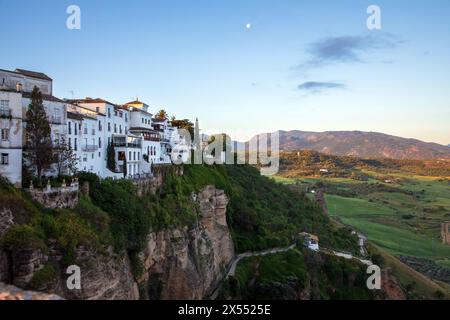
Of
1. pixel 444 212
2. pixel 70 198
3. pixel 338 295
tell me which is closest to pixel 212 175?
pixel 338 295

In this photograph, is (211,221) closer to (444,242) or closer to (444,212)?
(444,242)

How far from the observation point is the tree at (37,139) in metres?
30.3

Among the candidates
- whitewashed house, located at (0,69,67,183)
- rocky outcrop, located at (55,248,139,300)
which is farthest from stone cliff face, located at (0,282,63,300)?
whitewashed house, located at (0,69,67,183)

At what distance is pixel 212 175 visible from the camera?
59.7 metres

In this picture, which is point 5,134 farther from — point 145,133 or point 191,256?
point 145,133

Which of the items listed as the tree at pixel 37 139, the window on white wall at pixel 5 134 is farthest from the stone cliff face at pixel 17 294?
the window on white wall at pixel 5 134

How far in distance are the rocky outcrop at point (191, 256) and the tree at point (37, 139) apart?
9.91 metres

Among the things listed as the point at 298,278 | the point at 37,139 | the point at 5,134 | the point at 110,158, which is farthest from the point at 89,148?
the point at 298,278

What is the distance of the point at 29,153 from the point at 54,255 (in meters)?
8.98

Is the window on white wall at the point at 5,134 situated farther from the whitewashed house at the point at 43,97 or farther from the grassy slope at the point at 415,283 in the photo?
the grassy slope at the point at 415,283

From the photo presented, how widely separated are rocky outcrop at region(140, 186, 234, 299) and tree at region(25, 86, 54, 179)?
991cm

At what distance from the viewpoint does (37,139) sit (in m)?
30.6

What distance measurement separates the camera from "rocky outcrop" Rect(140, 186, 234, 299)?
36.3 meters

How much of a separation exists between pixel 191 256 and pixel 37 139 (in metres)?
19.0
